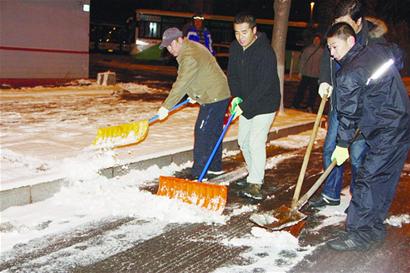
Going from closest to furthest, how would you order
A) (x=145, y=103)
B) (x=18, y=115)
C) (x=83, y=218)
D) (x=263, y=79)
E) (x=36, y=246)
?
(x=36, y=246)
(x=83, y=218)
(x=263, y=79)
(x=18, y=115)
(x=145, y=103)

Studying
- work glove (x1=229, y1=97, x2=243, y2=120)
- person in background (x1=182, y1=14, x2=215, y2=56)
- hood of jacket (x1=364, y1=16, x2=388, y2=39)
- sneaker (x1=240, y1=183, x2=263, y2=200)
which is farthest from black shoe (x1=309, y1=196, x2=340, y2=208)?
Result: person in background (x1=182, y1=14, x2=215, y2=56)

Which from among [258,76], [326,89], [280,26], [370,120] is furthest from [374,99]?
[280,26]

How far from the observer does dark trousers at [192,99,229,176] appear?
5.39m

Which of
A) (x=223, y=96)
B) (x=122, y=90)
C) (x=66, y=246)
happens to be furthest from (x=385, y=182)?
(x=122, y=90)

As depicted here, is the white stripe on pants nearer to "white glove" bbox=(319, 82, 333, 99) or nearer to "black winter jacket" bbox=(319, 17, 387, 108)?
"white glove" bbox=(319, 82, 333, 99)

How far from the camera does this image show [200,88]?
529 centimetres

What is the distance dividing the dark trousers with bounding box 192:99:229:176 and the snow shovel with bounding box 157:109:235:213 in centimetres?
84

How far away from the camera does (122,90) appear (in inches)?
526

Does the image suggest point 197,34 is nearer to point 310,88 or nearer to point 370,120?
point 310,88

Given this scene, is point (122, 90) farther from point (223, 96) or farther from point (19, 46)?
point (223, 96)

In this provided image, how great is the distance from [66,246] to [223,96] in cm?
253

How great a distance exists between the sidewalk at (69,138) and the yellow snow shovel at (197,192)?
100 cm

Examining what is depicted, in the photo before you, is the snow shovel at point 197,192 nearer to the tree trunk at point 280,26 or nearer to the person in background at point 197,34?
the person in background at point 197,34

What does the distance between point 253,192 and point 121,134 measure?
1.74m
